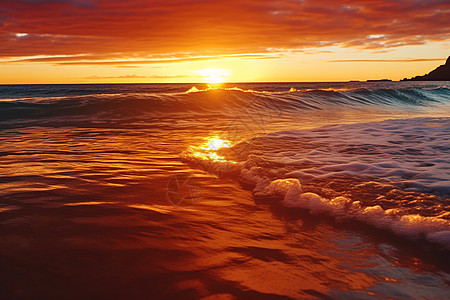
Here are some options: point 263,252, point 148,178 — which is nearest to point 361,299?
point 263,252

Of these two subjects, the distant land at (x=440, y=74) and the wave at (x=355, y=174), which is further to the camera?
the distant land at (x=440, y=74)

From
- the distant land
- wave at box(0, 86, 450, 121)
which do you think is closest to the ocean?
wave at box(0, 86, 450, 121)

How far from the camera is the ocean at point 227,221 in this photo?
1905 millimetres

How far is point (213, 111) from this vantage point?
47.9ft

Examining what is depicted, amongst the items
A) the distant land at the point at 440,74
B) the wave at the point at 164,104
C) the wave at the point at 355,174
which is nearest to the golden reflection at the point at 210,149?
the wave at the point at 355,174

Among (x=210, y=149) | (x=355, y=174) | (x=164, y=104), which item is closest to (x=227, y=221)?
(x=355, y=174)

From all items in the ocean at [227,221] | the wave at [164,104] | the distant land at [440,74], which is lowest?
the ocean at [227,221]

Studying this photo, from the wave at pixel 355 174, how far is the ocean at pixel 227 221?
2 centimetres

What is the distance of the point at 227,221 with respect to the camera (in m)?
2.86

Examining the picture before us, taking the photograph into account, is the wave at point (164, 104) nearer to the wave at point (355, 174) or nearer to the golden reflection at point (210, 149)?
the golden reflection at point (210, 149)

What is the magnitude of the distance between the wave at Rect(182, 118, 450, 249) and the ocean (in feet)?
0.05

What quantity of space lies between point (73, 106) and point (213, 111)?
18.3ft

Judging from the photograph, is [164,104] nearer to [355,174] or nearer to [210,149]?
[210,149]

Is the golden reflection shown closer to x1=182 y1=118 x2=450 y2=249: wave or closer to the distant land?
x1=182 y1=118 x2=450 y2=249: wave
